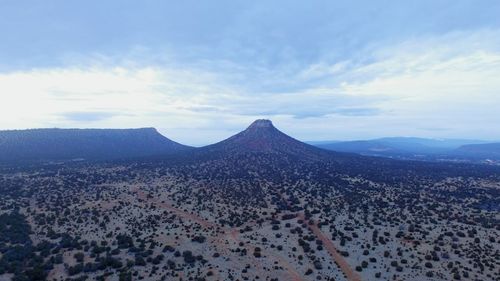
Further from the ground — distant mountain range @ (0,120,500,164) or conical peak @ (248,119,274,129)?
conical peak @ (248,119,274,129)

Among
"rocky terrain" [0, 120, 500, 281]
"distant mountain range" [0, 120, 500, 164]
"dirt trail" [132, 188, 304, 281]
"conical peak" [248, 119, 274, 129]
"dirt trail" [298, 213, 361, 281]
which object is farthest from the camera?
"conical peak" [248, 119, 274, 129]

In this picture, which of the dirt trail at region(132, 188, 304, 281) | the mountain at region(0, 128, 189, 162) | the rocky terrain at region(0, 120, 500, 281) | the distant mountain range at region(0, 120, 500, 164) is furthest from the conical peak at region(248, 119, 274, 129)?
the dirt trail at region(132, 188, 304, 281)

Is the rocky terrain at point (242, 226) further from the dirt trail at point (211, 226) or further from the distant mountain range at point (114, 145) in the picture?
the distant mountain range at point (114, 145)

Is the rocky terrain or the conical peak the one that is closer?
the rocky terrain

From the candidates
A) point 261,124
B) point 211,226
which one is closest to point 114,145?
point 261,124

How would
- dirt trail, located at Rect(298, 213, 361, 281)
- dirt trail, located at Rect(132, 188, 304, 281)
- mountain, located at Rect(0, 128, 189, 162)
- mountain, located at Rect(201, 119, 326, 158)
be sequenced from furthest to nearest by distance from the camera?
mountain, located at Rect(0, 128, 189, 162), mountain, located at Rect(201, 119, 326, 158), dirt trail, located at Rect(132, 188, 304, 281), dirt trail, located at Rect(298, 213, 361, 281)

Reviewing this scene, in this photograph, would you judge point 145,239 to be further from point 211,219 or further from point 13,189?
point 13,189

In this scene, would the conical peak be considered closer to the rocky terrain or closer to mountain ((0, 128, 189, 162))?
Result: mountain ((0, 128, 189, 162))

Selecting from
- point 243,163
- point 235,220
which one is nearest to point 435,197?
point 235,220
